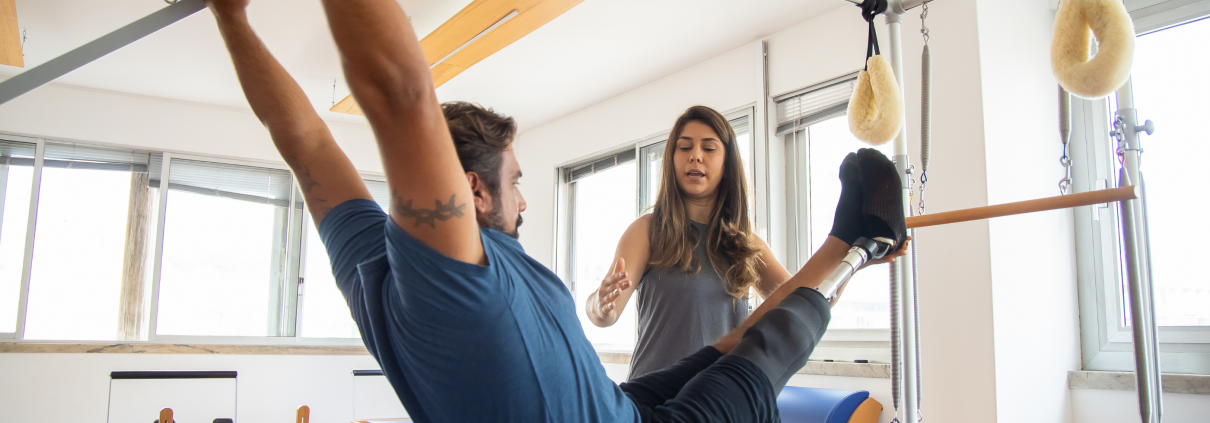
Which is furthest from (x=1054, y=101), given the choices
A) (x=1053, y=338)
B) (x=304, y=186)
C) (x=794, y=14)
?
(x=304, y=186)

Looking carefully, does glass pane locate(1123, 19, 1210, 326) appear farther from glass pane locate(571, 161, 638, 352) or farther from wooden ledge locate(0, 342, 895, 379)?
glass pane locate(571, 161, 638, 352)

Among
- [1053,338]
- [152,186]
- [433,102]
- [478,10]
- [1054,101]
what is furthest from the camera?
[152,186]

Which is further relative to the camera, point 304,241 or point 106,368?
point 304,241

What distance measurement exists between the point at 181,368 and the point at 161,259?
873 millimetres

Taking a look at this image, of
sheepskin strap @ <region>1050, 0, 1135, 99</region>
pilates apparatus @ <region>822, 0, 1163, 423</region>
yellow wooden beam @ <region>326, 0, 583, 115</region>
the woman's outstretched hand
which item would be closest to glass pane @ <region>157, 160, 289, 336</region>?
yellow wooden beam @ <region>326, 0, 583, 115</region>

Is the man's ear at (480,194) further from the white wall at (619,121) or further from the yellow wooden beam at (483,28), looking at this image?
the white wall at (619,121)

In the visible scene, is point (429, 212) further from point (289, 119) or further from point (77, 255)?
point (77, 255)

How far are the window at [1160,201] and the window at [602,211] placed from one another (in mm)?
2475

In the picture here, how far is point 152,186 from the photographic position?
5801mm

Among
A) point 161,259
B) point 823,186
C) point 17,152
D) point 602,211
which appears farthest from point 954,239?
point 17,152

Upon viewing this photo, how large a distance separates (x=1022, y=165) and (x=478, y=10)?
103 inches

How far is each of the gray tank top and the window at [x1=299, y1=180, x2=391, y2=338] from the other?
16.2 ft

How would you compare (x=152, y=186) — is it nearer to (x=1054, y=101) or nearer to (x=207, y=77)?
(x=207, y=77)

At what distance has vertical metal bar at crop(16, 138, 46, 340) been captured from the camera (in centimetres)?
522
